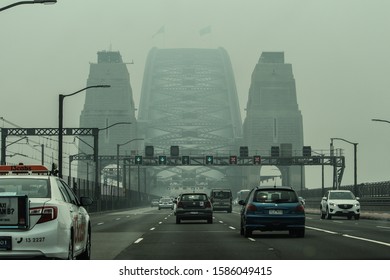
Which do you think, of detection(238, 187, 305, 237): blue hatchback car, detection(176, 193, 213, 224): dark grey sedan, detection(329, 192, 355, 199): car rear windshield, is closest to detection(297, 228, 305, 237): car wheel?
detection(238, 187, 305, 237): blue hatchback car

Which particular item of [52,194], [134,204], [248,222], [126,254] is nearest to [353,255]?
[126,254]

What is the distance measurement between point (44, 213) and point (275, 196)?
57.8ft

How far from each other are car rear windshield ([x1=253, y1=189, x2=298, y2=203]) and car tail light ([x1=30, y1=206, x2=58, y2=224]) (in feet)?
56.7

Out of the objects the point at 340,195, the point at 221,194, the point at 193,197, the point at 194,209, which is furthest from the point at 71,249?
the point at 221,194

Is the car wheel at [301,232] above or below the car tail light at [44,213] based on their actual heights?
below

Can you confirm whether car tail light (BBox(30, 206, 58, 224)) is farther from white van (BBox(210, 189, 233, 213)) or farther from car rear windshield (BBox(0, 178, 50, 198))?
white van (BBox(210, 189, 233, 213))

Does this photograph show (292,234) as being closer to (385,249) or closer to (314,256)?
(385,249)

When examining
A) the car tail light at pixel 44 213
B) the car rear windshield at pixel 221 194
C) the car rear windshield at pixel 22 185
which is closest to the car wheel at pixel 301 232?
the car rear windshield at pixel 22 185

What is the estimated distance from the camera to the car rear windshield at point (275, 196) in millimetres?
31734

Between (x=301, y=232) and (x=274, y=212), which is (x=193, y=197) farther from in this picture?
(x=274, y=212)

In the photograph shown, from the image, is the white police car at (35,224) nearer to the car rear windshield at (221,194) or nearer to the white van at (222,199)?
the white van at (222,199)

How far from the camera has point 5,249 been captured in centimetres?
1475

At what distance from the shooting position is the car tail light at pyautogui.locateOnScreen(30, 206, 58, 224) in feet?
49.0

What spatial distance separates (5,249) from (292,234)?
64.1 feet
